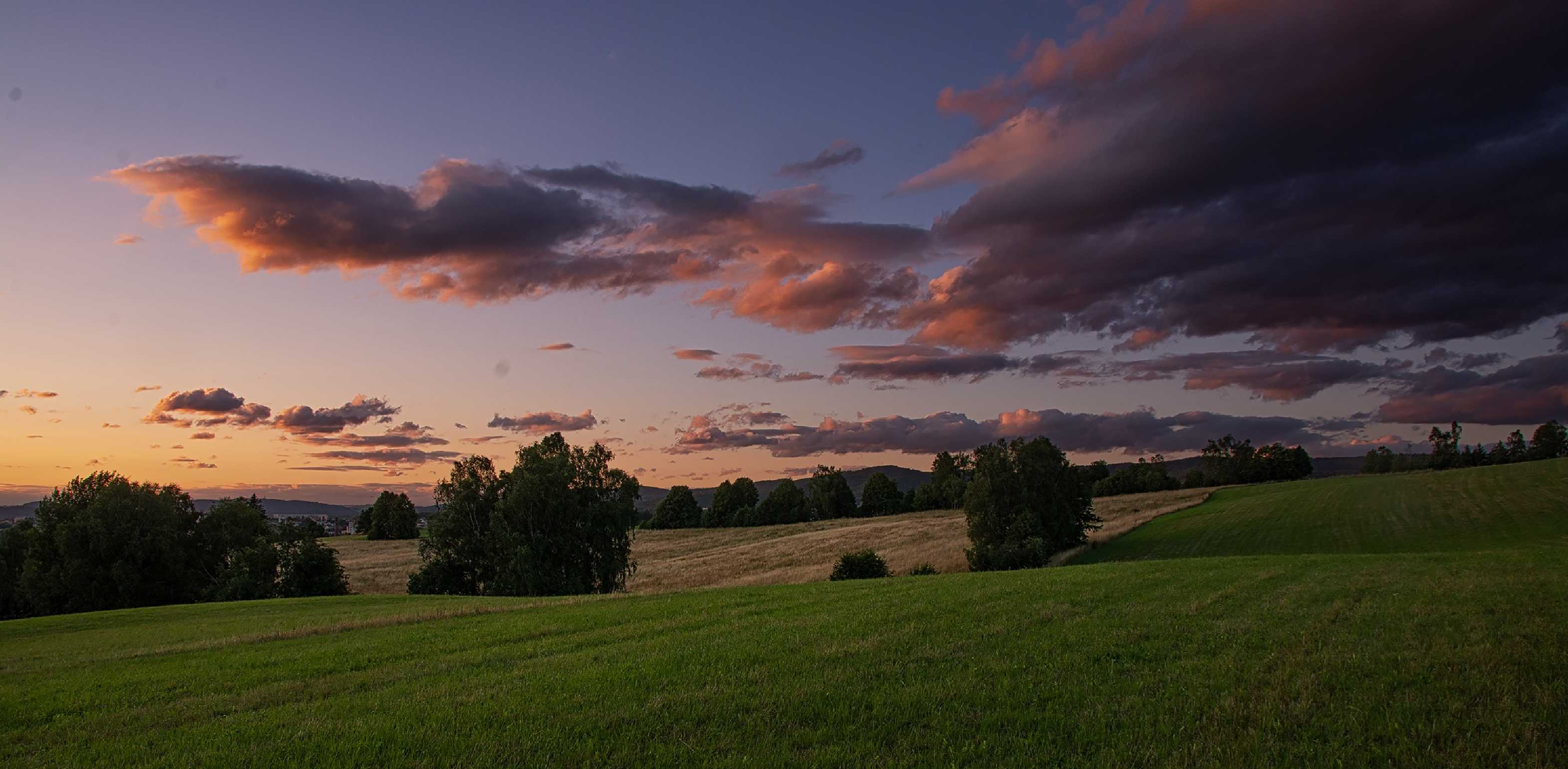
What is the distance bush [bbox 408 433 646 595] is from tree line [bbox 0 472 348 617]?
8.68 m

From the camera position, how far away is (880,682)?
34.0 ft

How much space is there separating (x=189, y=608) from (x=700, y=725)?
124 feet

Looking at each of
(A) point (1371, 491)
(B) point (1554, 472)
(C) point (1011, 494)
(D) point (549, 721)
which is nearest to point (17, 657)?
(D) point (549, 721)

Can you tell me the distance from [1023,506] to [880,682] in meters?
50.6

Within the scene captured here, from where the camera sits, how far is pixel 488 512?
191ft

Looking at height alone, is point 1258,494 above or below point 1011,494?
below

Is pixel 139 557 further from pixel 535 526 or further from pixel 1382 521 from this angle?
pixel 1382 521

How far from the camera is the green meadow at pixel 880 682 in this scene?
7.76 m

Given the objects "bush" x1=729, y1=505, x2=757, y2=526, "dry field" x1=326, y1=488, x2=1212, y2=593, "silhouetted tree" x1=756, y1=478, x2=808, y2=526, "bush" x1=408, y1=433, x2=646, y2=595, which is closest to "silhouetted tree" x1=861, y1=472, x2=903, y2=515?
"silhouetted tree" x1=756, y1=478, x2=808, y2=526

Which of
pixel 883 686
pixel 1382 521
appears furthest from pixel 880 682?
pixel 1382 521

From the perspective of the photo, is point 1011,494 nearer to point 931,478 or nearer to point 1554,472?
point 1554,472

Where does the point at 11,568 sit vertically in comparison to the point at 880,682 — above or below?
below

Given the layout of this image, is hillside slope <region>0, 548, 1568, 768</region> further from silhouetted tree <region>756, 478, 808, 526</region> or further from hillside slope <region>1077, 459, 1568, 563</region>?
silhouetted tree <region>756, 478, 808, 526</region>

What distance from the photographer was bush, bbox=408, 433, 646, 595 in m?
54.5
